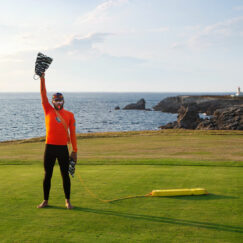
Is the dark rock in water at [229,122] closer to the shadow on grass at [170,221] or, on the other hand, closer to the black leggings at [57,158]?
the black leggings at [57,158]

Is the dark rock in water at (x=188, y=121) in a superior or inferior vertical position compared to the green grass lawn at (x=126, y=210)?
inferior

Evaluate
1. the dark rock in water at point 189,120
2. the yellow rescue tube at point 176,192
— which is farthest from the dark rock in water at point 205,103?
the yellow rescue tube at point 176,192

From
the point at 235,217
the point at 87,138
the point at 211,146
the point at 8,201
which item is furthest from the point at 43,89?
the point at 87,138

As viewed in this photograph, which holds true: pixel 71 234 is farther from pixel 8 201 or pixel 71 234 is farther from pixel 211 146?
pixel 211 146

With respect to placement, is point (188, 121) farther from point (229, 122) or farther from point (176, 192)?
point (176, 192)

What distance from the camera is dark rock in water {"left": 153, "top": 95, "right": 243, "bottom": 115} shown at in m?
83.2

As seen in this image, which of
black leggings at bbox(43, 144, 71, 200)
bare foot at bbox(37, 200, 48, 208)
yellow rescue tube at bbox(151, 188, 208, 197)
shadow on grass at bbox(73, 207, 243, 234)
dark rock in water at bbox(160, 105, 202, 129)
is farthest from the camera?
dark rock in water at bbox(160, 105, 202, 129)

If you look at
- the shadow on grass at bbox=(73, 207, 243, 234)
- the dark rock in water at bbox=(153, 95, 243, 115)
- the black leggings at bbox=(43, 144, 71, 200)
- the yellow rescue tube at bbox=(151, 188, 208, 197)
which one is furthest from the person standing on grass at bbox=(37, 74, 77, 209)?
the dark rock in water at bbox=(153, 95, 243, 115)

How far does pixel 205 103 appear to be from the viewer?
93000 millimetres

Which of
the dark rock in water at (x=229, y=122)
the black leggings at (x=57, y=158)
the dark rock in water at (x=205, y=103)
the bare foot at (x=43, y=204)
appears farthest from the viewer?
the dark rock in water at (x=205, y=103)

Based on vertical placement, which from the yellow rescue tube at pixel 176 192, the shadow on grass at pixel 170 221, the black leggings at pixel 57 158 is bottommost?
the shadow on grass at pixel 170 221

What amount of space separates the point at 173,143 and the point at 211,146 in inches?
90.4

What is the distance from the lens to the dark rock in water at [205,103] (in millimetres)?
83188

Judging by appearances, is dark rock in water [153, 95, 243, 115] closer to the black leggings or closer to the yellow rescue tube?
the yellow rescue tube
